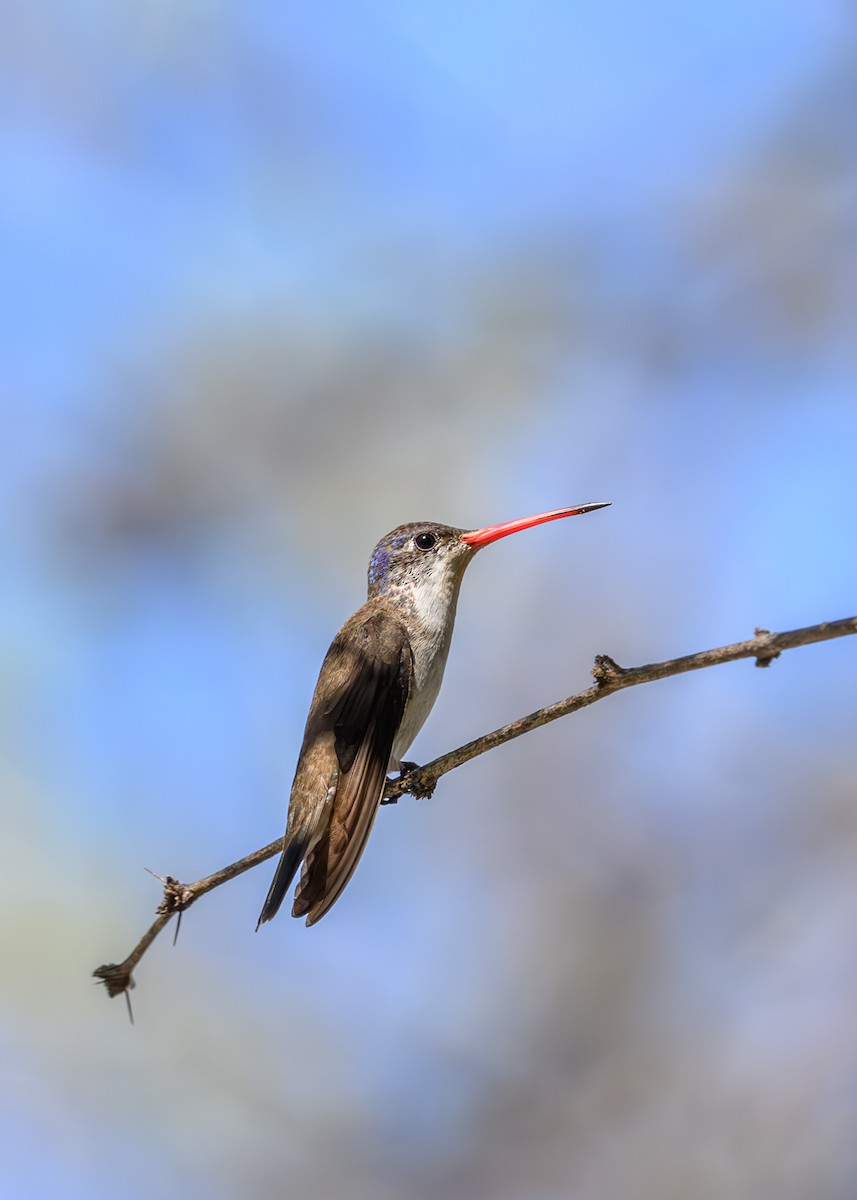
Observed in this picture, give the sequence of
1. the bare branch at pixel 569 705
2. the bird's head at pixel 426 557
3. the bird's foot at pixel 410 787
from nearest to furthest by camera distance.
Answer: the bare branch at pixel 569 705, the bird's foot at pixel 410 787, the bird's head at pixel 426 557

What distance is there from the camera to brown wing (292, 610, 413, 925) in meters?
4.12

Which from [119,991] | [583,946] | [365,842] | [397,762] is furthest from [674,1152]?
[119,991]

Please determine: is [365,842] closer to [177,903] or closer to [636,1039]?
[177,903]

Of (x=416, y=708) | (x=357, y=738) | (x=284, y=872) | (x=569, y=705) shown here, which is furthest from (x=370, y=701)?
(x=569, y=705)

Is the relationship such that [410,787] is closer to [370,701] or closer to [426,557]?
[370,701]

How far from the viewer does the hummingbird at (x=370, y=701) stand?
422 cm

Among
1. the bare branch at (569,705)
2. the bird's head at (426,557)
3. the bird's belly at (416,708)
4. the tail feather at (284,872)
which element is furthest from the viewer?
the bird's head at (426,557)

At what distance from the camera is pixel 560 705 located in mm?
3303

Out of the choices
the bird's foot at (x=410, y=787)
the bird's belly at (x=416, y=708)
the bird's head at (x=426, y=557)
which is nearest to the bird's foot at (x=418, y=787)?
the bird's foot at (x=410, y=787)

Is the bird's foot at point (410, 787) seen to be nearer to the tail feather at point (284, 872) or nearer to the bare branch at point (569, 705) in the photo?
the bare branch at point (569, 705)

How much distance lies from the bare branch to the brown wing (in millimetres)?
176

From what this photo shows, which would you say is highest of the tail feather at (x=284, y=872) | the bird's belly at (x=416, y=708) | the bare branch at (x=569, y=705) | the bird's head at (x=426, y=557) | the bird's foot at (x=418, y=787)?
the bird's head at (x=426, y=557)

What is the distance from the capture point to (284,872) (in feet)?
13.8

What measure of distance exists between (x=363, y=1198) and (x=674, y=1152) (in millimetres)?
1932
